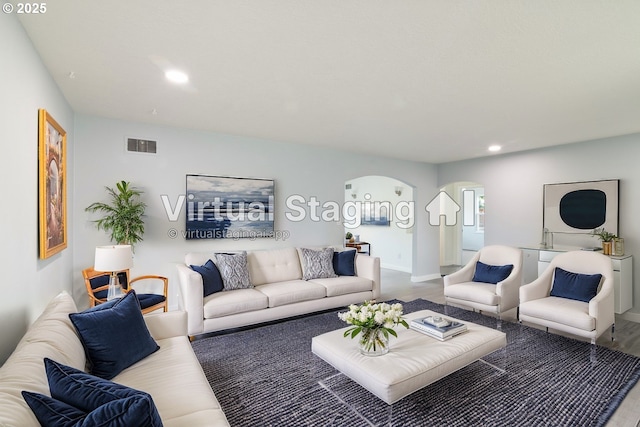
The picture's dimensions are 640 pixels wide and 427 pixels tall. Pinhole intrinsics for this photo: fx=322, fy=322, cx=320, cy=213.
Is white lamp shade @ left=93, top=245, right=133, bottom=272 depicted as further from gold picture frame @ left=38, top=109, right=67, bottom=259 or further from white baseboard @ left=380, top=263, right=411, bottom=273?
white baseboard @ left=380, top=263, right=411, bottom=273

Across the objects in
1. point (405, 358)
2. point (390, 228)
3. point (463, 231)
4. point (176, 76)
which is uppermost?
point (176, 76)

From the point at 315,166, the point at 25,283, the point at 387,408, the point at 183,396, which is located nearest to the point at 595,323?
the point at 387,408

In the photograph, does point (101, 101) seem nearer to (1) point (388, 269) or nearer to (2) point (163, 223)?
(2) point (163, 223)

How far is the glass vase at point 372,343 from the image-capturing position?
2314 millimetres

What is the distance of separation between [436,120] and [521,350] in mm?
2615

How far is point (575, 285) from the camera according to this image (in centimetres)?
361

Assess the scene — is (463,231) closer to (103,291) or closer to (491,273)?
(491,273)

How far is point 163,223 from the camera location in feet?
13.9

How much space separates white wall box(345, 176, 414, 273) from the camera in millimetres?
7792

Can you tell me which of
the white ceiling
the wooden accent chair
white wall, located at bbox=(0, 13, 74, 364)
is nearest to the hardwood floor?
the white ceiling

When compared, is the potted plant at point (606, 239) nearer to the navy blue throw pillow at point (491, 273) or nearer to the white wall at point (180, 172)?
the navy blue throw pillow at point (491, 273)

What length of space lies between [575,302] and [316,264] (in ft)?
10.0

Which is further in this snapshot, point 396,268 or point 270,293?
point 396,268

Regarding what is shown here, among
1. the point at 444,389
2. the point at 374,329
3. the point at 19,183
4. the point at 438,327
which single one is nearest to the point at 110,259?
the point at 19,183
